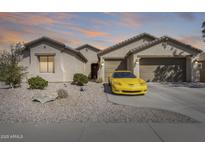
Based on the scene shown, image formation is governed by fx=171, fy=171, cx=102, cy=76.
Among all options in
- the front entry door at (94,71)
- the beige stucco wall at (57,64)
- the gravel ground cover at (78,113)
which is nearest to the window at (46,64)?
the beige stucco wall at (57,64)

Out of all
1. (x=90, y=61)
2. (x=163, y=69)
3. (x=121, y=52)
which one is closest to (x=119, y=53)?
(x=121, y=52)

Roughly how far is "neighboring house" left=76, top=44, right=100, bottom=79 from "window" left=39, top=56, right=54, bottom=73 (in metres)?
3.72

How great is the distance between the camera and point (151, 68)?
1507cm

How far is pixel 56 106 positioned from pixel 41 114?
2.95 ft

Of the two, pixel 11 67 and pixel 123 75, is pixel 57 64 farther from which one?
pixel 123 75

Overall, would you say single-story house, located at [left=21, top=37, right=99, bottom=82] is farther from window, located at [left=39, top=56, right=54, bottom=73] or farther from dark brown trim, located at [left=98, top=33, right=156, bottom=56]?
dark brown trim, located at [left=98, top=33, right=156, bottom=56]

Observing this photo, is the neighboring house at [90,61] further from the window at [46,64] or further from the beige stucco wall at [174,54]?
the beige stucco wall at [174,54]

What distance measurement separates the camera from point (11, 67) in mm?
10430

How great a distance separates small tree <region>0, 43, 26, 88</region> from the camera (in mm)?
10297

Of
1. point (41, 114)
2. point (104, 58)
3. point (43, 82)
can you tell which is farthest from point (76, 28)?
point (104, 58)

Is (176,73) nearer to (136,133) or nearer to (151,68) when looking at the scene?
(151,68)

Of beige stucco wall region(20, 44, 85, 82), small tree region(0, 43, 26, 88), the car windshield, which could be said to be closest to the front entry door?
beige stucco wall region(20, 44, 85, 82)

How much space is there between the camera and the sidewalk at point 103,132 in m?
4.04

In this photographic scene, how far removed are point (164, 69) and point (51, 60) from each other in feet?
32.9
